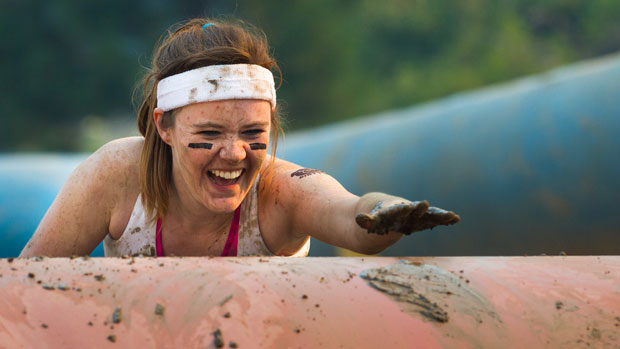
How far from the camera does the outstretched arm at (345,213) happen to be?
1476mm

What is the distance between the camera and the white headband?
196 centimetres

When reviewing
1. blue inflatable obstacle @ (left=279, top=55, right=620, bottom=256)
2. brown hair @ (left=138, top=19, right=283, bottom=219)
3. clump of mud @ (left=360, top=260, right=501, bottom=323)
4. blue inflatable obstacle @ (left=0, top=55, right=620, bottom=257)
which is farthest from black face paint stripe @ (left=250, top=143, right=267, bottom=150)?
blue inflatable obstacle @ (left=279, top=55, right=620, bottom=256)

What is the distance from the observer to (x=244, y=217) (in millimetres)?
2170

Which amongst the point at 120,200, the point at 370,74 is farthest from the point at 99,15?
the point at 120,200

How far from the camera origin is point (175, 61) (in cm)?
206

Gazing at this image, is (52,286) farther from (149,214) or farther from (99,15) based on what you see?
(99,15)

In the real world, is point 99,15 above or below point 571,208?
above

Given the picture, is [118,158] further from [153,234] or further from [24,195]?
[24,195]

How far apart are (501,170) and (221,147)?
2352 millimetres

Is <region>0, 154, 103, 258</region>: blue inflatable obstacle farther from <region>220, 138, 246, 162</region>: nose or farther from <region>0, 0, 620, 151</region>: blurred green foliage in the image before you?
<region>0, 0, 620, 151</region>: blurred green foliage

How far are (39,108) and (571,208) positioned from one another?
1030 cm

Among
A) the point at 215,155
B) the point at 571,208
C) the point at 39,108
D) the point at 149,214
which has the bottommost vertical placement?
the point at 149,214

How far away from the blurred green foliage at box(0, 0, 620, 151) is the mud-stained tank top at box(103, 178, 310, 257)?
925 centimetres

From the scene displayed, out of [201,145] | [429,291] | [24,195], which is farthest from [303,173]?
[24,195]
